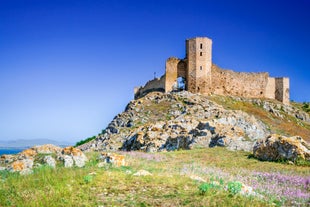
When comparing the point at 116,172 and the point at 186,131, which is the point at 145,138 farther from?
the point at 116,172

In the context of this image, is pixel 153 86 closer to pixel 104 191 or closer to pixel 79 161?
pixel 79 161

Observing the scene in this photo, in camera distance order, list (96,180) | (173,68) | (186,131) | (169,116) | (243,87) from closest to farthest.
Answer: (96,180) → (186,131) → (169,116) → (173,68) → (243,87)

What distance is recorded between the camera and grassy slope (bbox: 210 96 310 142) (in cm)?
5125

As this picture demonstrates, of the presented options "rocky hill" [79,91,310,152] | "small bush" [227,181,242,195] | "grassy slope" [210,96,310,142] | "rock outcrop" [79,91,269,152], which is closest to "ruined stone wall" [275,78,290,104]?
"rocky hill" [79,91,310,152]

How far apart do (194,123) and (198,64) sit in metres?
27.8

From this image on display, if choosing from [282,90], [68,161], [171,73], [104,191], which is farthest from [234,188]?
[282,90]

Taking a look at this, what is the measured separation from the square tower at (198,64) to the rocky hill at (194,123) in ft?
→ 12.2

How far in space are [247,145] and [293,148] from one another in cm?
626

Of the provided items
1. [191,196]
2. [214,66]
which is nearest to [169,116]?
Answer: [214,66]

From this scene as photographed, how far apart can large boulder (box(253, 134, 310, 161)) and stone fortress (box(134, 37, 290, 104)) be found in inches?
1659

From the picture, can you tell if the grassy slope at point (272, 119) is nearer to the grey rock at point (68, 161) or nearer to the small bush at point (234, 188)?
the grey rock at point (68, 161)

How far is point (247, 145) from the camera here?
23156 millimetres

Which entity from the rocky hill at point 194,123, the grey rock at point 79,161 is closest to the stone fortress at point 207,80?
the rocky hill at point 194,123

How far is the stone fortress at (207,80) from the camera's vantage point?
60.2 m
